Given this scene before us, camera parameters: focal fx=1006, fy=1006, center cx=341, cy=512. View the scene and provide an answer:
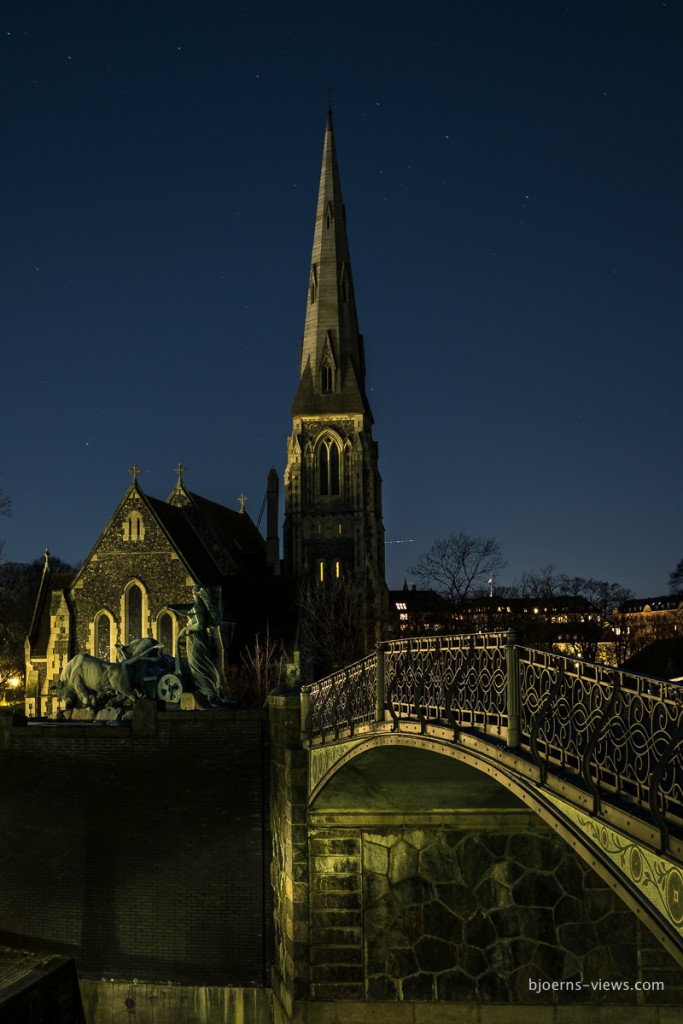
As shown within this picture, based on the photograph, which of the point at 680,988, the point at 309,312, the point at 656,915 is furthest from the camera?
the point at 309,312

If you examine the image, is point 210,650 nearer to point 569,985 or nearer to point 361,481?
point 569,985

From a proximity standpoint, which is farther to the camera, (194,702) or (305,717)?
(194,702)

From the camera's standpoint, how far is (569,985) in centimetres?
1641

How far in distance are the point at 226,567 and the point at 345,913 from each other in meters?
29.1

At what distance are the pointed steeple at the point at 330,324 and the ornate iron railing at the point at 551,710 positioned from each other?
36.4 m

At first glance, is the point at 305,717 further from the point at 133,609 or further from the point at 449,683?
the point at 133,609

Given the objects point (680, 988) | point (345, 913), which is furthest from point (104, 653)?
point (680, 988)

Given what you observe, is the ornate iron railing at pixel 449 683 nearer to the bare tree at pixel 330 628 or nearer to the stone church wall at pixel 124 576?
the stone church wall at pixel 124 576

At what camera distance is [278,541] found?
5019cm

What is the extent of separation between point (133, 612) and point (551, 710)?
31599 mm

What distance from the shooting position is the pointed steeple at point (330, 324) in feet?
166

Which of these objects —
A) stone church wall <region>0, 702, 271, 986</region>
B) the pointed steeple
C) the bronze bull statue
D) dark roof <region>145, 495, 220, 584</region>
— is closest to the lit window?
dark roof <region>145, 495, 220, 584</region>

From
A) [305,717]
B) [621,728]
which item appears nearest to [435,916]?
[305,717]

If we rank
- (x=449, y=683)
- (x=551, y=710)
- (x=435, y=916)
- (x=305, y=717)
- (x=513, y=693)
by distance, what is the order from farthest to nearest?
1. (x=305, y=717)
2. (x=435, y=916)
3. (x=449, y=683)
4. (x=513, y=693)
5. (x=551, y=710)
